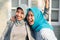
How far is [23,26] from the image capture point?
4.95 meters

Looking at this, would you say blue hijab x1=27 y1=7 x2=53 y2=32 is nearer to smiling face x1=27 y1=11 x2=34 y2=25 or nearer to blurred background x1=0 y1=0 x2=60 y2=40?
smiling face x1=27 y1=11 x2=34 y2=25

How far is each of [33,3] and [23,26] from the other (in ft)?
9.57

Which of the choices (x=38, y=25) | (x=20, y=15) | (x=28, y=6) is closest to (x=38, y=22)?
(x=38, y=25)

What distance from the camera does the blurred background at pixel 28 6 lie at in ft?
25.4

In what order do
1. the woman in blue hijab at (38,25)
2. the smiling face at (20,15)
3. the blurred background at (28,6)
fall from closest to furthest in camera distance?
the woman in blue hijab at (38,25)
the smiling face at (20,15)
the blurred background at (28,6)

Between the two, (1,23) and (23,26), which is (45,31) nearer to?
(23,26)

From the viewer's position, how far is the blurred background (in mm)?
7742

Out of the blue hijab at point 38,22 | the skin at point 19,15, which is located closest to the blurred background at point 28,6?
the skin at point 19,15

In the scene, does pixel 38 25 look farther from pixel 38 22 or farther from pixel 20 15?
pixel 20 15

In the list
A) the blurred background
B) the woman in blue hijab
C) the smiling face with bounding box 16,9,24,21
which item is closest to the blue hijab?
the woman in blue hijab

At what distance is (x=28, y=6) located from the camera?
7715 millimetres

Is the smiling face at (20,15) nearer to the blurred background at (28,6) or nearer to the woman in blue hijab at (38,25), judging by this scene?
the woman in blue hijab at (38,25)

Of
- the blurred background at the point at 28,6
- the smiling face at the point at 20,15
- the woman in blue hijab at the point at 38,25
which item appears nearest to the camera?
the woman in blue hijab at the point at 38,25

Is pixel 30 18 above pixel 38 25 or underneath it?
above
